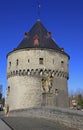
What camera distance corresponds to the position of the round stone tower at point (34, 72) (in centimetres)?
3866

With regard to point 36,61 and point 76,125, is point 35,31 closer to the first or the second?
point 36,61

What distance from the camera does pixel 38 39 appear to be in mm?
41312

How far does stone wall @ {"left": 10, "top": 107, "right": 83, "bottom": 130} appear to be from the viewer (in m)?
15.4

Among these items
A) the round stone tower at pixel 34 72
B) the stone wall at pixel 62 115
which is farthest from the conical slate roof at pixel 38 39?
the stone wall at pixel 62 115

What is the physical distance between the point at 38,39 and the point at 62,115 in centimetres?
2432

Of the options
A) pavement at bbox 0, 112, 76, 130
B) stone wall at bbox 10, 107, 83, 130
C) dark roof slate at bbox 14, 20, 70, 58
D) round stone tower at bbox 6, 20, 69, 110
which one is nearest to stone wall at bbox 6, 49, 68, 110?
round stone tower at bbox 6, 20, 69, 110

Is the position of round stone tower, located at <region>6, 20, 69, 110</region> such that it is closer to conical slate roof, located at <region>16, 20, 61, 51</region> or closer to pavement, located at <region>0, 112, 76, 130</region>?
conical slate roof, located at <region>16, 20, 61, 51</region>

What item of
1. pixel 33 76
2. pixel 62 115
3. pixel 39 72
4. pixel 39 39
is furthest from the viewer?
pixel 39 39

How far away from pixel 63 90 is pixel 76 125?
83.1 ft

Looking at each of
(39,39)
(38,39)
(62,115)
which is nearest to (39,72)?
(38,39)

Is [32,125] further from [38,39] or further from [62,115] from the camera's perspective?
[38,39]

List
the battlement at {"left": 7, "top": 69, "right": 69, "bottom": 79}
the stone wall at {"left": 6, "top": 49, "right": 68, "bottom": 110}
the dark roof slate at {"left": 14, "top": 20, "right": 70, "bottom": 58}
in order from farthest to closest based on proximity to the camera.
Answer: the dark roof slate at {"left": 14, "top": 20, "right": 70, "bottom": 58}, the battlement at {"left": 7, "top": 69, "right": 69, "bottom": 79}, the stone wall at {"left": 6, "top": 49, "right": 68, "bottom": 110}

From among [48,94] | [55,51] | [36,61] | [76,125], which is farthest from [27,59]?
[76,125]

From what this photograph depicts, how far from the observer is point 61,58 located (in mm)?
40969
